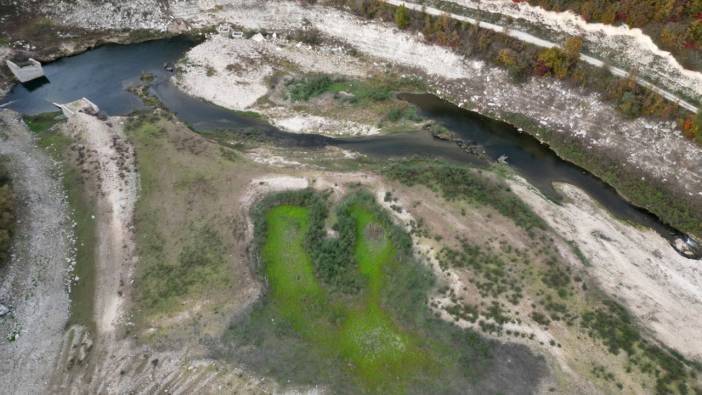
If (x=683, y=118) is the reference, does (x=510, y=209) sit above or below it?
below

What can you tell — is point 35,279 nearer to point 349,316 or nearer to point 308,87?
point 349,316

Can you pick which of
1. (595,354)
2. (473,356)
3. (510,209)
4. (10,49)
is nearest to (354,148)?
(510,209)

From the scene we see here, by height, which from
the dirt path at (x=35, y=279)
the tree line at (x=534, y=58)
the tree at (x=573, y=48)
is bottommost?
the dirt path at (x=35, y=279)

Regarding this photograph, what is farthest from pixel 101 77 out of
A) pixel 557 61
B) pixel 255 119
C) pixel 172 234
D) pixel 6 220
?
pixel 557 61

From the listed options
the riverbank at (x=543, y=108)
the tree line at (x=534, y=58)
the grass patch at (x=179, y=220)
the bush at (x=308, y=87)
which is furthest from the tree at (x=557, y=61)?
the grass patch at (x=179, y=220)

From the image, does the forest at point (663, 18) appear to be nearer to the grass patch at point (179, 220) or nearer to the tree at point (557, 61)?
the tree at point (557, 61)

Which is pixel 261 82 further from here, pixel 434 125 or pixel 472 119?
pixel 472 119

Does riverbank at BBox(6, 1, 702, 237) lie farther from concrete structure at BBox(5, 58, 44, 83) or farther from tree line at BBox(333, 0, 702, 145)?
concrete structure at BBox(5, 58, 44, 83)
